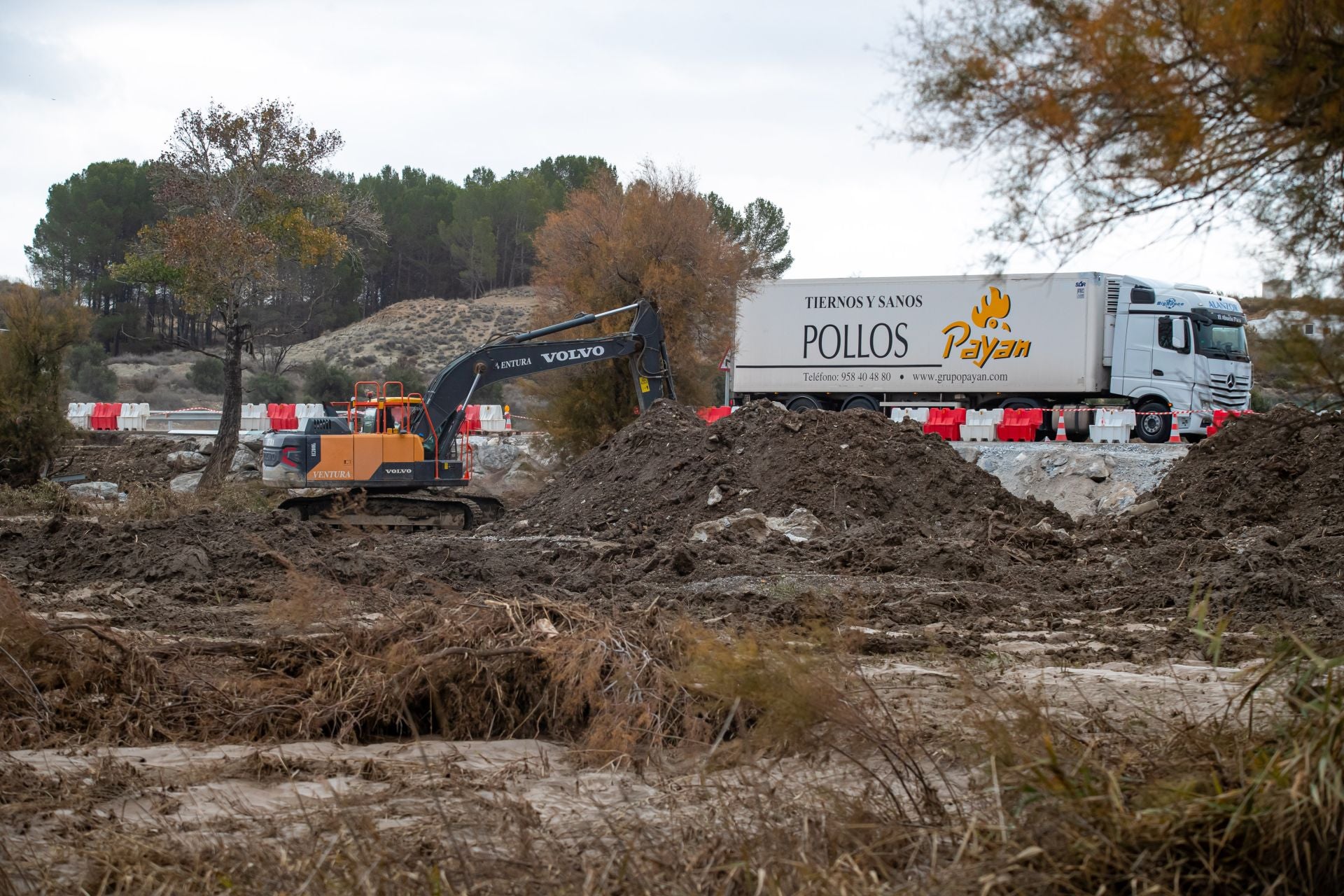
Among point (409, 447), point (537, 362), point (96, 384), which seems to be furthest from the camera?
point (96, 384)

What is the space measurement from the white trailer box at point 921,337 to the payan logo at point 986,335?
2 cm

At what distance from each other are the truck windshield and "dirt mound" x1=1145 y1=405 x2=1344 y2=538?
12.4m

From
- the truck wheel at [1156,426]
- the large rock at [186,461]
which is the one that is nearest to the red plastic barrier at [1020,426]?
the truck wheel at [1156,426]

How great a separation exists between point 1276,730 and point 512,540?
11.9m

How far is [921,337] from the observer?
2916cm

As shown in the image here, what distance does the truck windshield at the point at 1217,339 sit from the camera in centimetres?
2659

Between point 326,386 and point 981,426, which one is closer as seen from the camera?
point 981,426

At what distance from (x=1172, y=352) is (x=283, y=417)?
71.3ft

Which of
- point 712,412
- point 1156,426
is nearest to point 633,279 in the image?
point 712,412

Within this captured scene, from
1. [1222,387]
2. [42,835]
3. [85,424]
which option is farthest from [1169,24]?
[85,424]

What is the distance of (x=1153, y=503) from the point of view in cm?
1462

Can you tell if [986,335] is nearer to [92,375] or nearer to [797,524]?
[797,524]

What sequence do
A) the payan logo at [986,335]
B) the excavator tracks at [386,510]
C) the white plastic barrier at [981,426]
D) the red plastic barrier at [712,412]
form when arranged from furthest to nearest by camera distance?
the payan logo at [986,335], the white plastic barrier at [981,426], the red plastic barrier at [712,412], the excavator tracks at [386,510]

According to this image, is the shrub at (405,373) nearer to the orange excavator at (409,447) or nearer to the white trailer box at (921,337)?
the white trailer box at (921,337)
